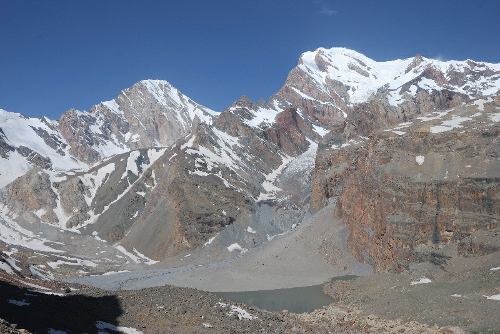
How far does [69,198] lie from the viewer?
11912 centimetres

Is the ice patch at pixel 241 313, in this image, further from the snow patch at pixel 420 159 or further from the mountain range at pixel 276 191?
the snow patch at pixel 420 159

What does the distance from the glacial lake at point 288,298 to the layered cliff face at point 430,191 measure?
7.89 meters

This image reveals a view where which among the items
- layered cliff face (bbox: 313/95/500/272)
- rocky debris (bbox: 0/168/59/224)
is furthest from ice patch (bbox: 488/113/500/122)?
rocky debris (bbox: 0/168/59/224)

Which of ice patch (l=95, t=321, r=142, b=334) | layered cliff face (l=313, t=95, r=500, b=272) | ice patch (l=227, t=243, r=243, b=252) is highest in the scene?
layered cliff face (l=313, t=95, r=500, b=272)

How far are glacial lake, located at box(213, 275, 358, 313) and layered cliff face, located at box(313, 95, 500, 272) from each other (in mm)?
7888

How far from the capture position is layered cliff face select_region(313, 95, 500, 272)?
42.0 m

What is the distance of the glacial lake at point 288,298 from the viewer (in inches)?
1665

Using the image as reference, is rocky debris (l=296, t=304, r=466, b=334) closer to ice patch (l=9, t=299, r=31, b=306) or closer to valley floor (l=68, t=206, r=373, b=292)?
ice patch (l=9, t=299, r=31, b=306)

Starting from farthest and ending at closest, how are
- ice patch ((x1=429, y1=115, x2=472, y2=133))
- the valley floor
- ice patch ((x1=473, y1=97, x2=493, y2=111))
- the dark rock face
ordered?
the dark rock face
ice patch ((x1=473, y1=97, x2=493, y2=111))
the valley floor
ice patch ((x1=429, y1=115, x2=472, y2=133))

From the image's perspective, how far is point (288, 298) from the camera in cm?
4647

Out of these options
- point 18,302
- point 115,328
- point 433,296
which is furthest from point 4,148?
point 433,296

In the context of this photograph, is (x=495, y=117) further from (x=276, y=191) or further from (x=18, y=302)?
(x=276, y=191)

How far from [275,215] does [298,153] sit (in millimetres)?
69775

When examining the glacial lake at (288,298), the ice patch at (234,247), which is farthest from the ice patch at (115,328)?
the ice patch at (234,247)
